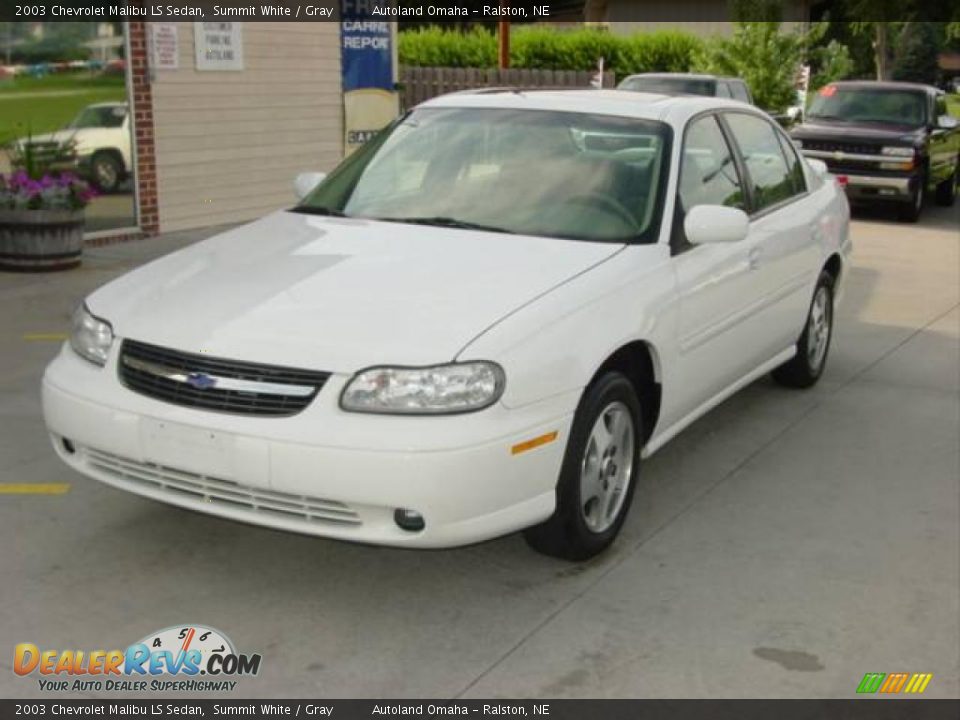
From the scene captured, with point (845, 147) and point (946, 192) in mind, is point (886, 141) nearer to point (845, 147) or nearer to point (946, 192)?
point (845, 147)

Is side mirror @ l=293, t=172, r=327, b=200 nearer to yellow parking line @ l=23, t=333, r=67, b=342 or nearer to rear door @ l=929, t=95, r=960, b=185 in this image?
yellow parking line @ l=23, t=333, r=67, b=342

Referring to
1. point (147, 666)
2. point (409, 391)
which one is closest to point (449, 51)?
point (409, 391)

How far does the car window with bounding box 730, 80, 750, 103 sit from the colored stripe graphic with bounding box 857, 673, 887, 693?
16.5m

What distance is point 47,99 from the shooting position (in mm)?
10492

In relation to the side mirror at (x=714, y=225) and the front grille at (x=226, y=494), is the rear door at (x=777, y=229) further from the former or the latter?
the front grille at (x=226, y=494)

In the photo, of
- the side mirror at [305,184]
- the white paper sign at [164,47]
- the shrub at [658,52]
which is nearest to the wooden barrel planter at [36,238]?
the white paper sign at [164,47]

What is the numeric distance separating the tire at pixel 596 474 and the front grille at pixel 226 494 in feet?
2.61

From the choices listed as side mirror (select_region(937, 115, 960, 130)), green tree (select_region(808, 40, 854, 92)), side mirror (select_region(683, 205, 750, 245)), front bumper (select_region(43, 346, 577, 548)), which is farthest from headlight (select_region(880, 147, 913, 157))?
green tree (select_region(808, 40, 854, 92))

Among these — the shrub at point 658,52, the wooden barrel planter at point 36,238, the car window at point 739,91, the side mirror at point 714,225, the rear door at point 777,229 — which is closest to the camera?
the side mirror at point 714,225

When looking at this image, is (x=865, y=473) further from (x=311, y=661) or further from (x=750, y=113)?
(x=311, y=661)

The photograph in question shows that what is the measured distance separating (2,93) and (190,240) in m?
2.14

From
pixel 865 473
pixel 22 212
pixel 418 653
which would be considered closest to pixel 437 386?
pixel 418 653

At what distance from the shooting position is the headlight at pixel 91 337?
4.24 metres

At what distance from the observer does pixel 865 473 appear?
18.2ft
